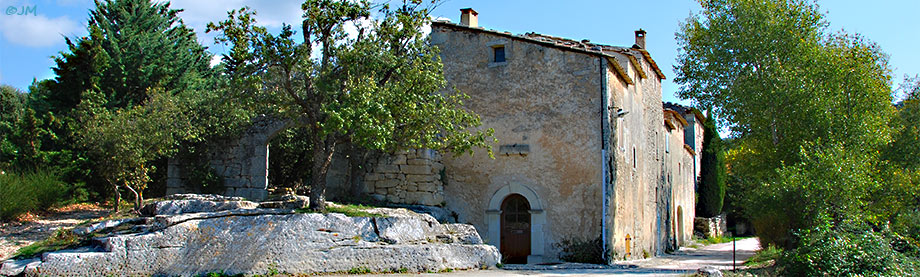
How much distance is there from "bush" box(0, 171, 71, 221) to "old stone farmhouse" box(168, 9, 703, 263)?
270cm

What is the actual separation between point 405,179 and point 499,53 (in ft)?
12.9

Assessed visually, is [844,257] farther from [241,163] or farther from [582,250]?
[241,163]

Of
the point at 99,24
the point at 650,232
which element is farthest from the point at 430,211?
the point at 99,24

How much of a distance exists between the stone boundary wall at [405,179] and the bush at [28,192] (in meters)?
7.60

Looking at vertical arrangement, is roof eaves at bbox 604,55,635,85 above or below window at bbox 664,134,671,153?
above

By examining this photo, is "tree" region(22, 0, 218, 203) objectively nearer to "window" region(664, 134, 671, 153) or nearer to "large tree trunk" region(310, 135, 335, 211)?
"large tree trunk" region(310, 135, 335, 211)

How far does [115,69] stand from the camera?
21297mm

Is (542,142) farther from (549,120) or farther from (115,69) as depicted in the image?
(115,69)

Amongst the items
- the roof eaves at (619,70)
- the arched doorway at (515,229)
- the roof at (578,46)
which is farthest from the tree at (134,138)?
the roof eaves at (619,70)

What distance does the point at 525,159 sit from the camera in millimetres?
17016

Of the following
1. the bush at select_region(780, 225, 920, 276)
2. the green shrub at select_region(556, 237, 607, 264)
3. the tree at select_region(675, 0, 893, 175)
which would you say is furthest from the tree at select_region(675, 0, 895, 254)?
the green shrub at select_region(556, 237, 607, 264)

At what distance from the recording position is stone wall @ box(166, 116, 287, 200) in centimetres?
1731

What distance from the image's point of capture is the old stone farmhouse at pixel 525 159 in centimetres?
1655

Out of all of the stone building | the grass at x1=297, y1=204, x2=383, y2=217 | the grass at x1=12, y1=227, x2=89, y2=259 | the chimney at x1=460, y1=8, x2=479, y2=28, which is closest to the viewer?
the grass at x1=12, y1=227, x2=89, y2=259
